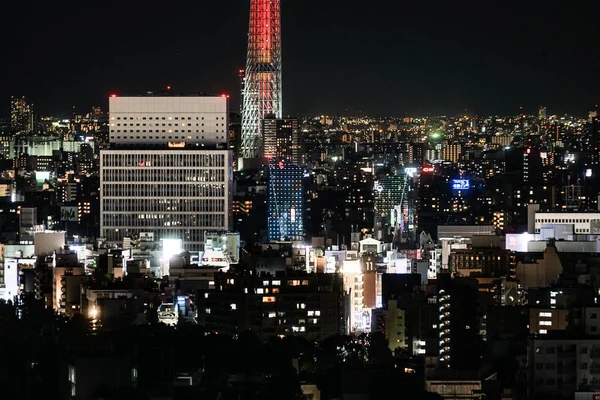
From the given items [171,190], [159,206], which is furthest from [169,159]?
[159,206]

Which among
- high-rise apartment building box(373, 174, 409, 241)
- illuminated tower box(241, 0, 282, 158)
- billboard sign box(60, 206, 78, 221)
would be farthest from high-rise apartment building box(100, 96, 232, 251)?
illuminated tower box(241, 0, 282, 158)

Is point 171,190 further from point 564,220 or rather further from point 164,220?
point 564,220

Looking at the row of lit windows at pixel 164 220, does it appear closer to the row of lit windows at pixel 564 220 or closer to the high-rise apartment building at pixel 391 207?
the high-rise apartment building at pixel 391 207

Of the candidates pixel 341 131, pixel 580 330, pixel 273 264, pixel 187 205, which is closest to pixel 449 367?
pixel 580 330

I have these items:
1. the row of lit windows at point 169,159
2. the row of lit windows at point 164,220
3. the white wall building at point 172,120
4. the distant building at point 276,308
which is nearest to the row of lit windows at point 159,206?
the row of lit windows at point 164,220

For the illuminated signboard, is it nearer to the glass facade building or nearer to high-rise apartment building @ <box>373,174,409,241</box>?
high-rise apartment building @ <box>373,174,409,241</box>

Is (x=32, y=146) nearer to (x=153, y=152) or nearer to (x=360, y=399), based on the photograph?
(x=153, y=152)
